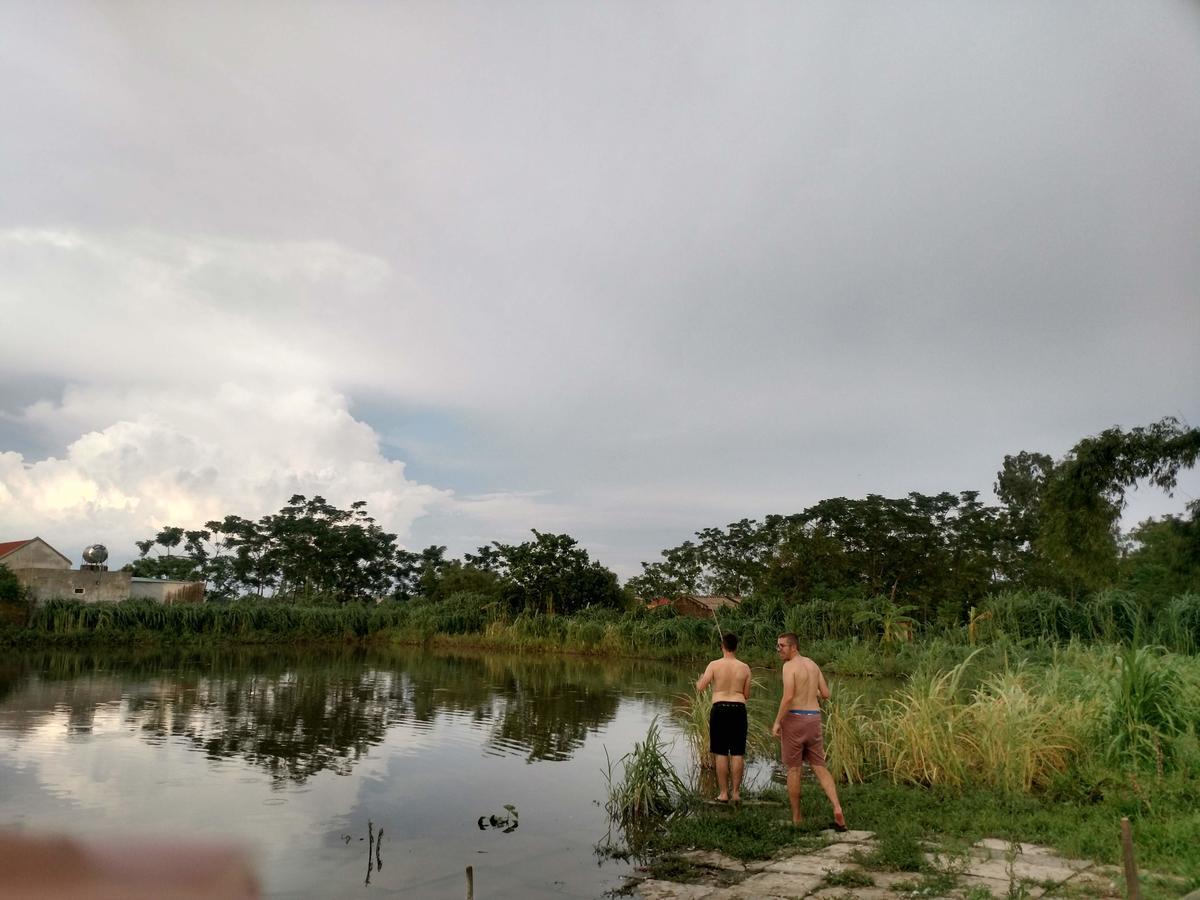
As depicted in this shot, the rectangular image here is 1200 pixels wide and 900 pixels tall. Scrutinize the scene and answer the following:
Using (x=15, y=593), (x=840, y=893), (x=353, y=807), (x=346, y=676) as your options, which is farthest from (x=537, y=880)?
(x=15, y=593)

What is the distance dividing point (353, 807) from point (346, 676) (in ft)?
44.6

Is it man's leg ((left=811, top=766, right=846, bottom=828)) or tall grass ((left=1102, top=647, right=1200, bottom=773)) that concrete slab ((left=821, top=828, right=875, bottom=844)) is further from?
tall grass ((left=1102, top=647, right=1200, bottom=773))

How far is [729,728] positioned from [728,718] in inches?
3.7

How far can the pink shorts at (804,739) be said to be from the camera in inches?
269

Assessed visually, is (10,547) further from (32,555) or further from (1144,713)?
(1144,713)

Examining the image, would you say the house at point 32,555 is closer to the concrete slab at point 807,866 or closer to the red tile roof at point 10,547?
the red tile roof at point 10,547

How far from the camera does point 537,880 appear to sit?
20.7 feet

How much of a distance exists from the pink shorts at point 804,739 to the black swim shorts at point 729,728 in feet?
3.63

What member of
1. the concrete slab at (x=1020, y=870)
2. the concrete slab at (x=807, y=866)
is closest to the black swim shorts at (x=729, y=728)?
the concrete slab at (x=807, y=866)

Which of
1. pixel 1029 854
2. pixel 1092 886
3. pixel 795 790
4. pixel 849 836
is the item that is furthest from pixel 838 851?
pixel 1092 886

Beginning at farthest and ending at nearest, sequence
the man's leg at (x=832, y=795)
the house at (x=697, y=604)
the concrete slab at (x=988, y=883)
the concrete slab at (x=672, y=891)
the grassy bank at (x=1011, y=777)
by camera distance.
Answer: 1. the house at (x=697, y=604)
2. the man's leg at (x=832, y=795)
3. the grassy bank at (x=1011, y=777)
4. the concrete slab at (x=672, y=891)
5. the concrete slab at (x=988, y=883)

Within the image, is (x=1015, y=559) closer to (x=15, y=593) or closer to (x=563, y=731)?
(x=563, y=731)

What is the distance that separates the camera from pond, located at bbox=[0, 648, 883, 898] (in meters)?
6.77

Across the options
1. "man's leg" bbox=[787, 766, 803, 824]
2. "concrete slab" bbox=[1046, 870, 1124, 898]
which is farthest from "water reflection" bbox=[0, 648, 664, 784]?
"concrete slab" bbox=[1046, 870, 1124, 898]
